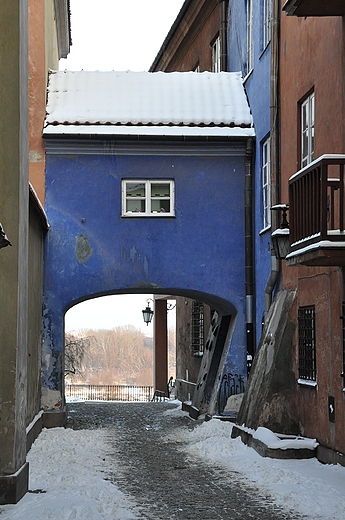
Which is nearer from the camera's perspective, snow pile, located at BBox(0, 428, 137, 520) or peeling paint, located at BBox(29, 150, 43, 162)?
snow pile, located at BBox(0, 428, 137, 520)

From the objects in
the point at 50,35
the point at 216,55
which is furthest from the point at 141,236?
the point at 216,55

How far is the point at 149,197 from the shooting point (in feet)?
58.4

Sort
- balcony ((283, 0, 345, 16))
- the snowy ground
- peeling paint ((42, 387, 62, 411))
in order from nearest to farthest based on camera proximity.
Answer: the snowy ground → balcony ((283, 0, 345, 16)) → peeling paint ((42, 387, 62, 411))

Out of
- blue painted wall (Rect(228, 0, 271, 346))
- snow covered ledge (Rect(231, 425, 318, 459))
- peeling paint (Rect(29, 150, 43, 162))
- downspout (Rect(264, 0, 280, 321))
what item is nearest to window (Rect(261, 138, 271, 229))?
blue painted wall (Rect(228, 0, 271, 346))

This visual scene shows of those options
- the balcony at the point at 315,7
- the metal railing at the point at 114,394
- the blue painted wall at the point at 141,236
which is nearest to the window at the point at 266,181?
the blue painted wall at the point at 141,236

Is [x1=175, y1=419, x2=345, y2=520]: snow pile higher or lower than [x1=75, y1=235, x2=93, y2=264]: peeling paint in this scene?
lower

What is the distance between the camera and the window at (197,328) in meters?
22.7

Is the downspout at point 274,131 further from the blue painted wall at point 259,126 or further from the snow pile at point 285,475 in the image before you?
the snow pile at point 285,475

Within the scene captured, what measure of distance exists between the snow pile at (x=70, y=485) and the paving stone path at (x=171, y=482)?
0.21m

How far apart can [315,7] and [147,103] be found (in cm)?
815

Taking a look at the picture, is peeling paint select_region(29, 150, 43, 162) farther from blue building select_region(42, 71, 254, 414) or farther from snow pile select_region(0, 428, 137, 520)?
snow pile select_region(0, 428, 137, 520)

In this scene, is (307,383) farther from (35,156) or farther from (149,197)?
(35,156)

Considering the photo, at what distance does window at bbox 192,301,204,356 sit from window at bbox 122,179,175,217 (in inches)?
214

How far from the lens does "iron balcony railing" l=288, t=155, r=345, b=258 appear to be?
1009 centimetres
